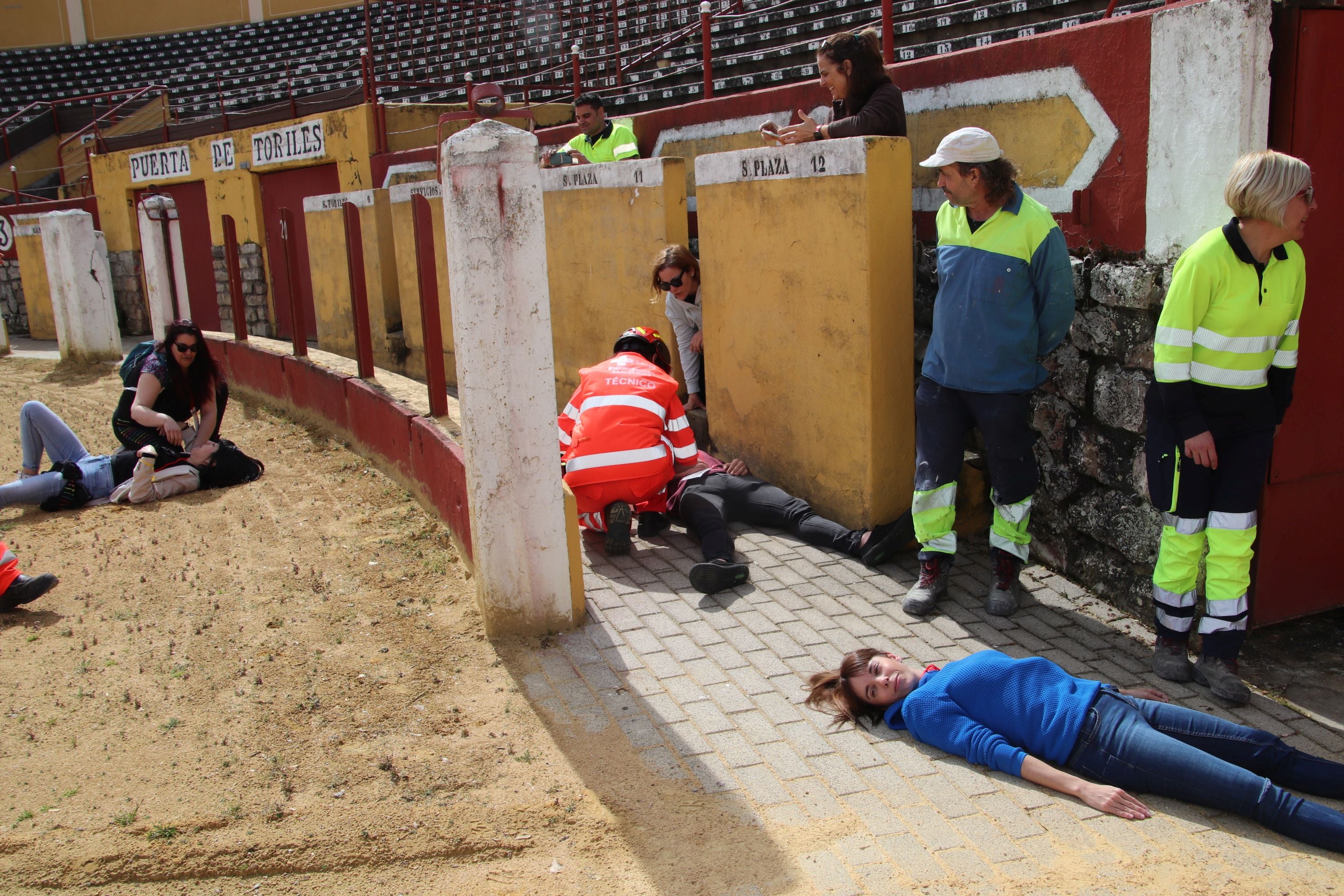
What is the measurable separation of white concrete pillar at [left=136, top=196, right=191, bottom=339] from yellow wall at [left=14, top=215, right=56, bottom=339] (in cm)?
761

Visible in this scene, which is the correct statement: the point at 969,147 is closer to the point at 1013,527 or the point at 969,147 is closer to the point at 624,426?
the point at 1013,527

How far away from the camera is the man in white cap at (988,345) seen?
179 inches

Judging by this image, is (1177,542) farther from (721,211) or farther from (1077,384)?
(721,211)

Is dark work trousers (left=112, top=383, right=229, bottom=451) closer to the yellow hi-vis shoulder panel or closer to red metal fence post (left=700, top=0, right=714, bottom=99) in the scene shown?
red metal fence post (left=700, top=0, right=714, bottom=99)

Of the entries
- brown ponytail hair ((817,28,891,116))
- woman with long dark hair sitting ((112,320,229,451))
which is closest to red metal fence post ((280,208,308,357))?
woman with long dark hair sitting ((112,320,229,451))

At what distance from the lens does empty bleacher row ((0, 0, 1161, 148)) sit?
447 inches

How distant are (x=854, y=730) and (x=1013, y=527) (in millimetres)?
1348

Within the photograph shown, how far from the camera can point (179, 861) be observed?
3.41 m

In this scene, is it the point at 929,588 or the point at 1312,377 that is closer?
the point at 1312,377

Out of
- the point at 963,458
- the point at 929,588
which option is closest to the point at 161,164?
the point at 963,458

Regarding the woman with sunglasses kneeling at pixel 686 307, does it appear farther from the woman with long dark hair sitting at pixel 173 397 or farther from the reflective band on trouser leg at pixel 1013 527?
the woman with long dark hair sitting at pixel 173 397

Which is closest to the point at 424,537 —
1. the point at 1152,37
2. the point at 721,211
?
the point at 721,211

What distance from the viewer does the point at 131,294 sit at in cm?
1995

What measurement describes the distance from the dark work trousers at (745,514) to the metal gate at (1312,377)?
1.86 m
